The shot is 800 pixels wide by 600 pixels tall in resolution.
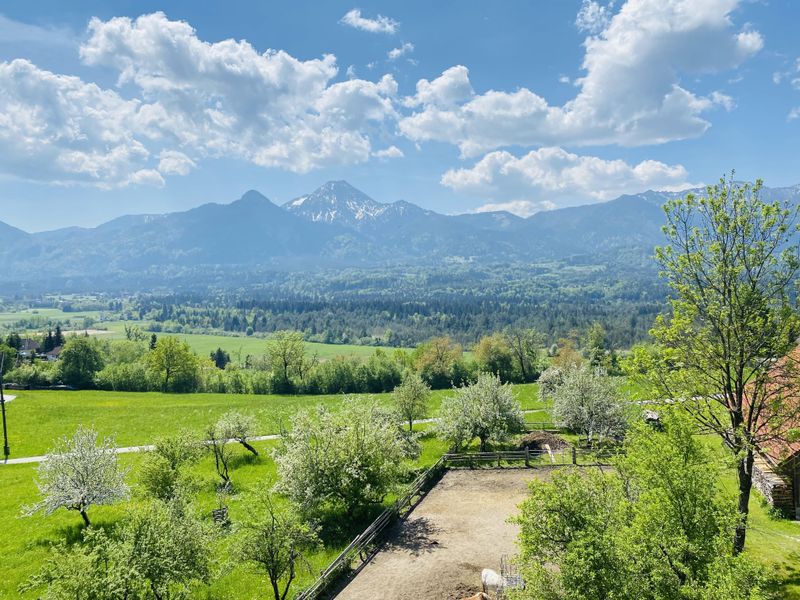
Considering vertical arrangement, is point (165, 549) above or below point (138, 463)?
above

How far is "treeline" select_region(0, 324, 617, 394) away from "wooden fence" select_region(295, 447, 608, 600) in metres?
45.7

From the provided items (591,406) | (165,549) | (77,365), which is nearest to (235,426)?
(165,549)

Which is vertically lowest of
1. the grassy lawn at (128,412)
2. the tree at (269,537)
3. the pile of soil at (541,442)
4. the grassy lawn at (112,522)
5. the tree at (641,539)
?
the grassy lawn at (128,412)

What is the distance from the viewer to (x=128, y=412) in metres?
66.4

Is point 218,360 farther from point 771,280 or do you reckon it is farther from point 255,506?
point 771,280

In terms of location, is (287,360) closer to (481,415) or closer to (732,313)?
(481,415)

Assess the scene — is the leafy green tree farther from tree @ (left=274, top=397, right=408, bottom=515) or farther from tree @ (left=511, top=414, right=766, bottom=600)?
tree @ (left=511, top=414, right=766, bottom=600)

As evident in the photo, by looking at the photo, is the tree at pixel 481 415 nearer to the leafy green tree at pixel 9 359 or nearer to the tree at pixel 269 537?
the tree at pixel 269 537

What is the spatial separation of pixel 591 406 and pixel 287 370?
63.6 meters

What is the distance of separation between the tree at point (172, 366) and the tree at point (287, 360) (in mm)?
16308

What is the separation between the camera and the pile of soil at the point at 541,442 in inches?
1793

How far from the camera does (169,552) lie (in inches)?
714

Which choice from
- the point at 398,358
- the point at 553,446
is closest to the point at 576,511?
the point at 553,446

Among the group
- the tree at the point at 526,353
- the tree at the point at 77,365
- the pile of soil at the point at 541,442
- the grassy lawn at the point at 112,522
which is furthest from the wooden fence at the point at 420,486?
→ the tree at the point at 77,365
